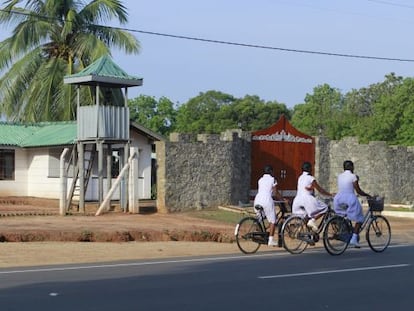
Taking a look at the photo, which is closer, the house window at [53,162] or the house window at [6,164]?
the house window at [53,162]

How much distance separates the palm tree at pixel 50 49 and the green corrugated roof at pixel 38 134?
1573 mm

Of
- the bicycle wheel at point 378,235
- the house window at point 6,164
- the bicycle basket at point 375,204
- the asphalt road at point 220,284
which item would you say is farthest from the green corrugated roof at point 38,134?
the asphalt road at point 220,284

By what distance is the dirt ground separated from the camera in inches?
609

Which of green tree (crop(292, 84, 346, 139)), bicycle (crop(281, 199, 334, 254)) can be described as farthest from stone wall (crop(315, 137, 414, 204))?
green tree (crop(292, 84, 346, 139))

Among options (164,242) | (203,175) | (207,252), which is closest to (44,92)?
(203,175)

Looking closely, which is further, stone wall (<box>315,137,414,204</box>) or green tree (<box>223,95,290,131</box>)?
green tree (<box>223,95,290,131</box>)

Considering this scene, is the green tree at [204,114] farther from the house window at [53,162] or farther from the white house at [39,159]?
the house window at [53,162]

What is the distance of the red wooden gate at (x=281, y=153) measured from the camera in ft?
92.1

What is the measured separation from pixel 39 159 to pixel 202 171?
9.74 metres

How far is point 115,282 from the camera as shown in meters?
11.2

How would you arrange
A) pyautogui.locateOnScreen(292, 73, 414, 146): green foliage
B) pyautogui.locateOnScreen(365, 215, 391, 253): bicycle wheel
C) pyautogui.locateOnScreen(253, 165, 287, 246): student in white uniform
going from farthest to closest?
pyautogui.locateOnScreen(292, 73, 414, 146): green foliage → pyautogui.locateOnScreen(365, 215, 391, 253): bicycle wheel → pyautogui.locateOnScreen(253, 165, 287, 246): student in white uniform

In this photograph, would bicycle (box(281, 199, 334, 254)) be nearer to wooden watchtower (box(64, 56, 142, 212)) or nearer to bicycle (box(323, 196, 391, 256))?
bicycle (box(323, 196, 391, 256))

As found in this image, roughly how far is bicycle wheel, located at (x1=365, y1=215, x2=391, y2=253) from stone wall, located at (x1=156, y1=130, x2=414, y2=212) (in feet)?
33.7

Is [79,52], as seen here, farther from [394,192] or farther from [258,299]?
[258,299]
